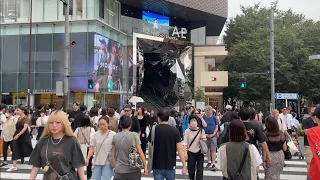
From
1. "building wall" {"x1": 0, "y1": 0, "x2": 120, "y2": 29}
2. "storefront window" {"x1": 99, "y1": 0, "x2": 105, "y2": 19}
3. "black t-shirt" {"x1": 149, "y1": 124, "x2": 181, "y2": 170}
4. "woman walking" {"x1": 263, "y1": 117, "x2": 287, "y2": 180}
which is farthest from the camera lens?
"storefront window" {"x1": 99, "y1": 0, "x2": 105, "y2": 19}

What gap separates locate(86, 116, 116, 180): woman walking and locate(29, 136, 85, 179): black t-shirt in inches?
85.9

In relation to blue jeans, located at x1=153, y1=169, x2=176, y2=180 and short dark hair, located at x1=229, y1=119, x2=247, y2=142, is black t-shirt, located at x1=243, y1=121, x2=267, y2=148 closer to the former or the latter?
blue jeans, located at x1=153, y1=169, x2=176, y2=180

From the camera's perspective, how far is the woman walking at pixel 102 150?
622 cm

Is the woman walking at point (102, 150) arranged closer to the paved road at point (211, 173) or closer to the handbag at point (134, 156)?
the handbag at point (134, 156)

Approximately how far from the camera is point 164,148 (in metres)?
5.76

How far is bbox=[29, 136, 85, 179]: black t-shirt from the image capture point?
12.8 ft

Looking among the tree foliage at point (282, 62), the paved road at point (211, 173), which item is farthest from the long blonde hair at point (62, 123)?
the tree foliage at point (282, 62)

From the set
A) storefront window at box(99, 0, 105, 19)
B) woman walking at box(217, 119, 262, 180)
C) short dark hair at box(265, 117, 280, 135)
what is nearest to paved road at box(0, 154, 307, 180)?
short dark hair at box(265, 117, 280, 135)

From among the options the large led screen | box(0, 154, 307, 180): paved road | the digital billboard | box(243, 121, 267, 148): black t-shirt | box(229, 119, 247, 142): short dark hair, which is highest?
the digital billboard

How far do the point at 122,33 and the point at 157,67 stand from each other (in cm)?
587

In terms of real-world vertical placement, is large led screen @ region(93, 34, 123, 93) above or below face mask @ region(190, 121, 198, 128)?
above

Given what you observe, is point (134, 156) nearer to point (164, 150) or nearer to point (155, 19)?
point (164, 150)

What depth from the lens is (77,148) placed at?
159 inches

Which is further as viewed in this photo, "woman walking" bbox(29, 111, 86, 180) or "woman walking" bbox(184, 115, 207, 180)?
"woman walking" bbox(184, 115, 207, 180)
